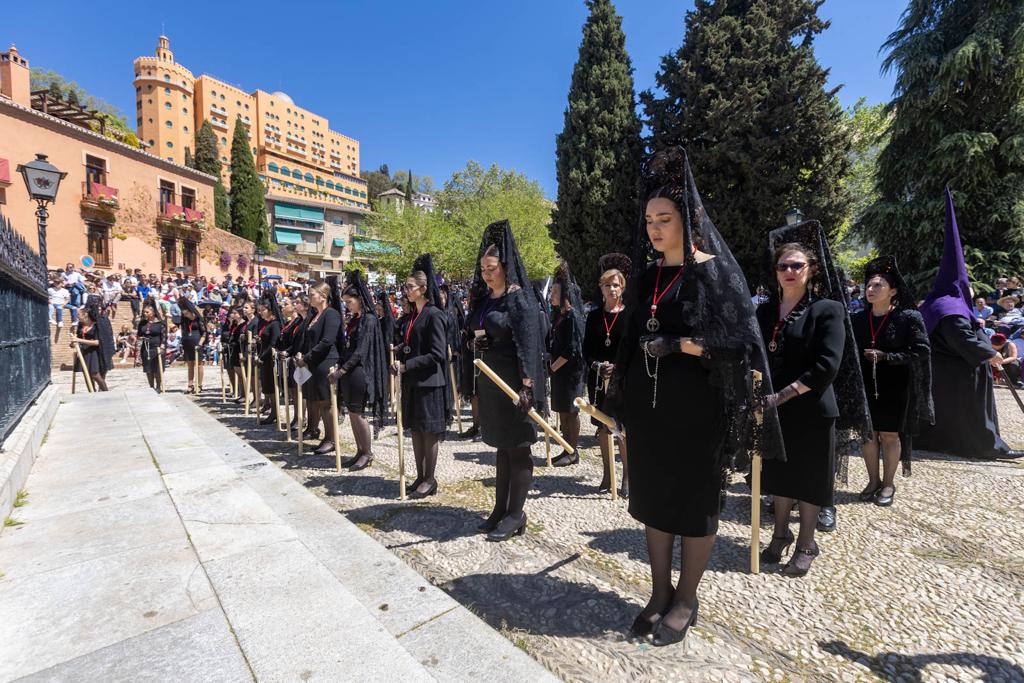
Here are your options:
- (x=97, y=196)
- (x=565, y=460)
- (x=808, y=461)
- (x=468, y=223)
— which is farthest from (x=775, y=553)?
(x=468, y=223)

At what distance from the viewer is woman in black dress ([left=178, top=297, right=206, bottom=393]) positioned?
11020 mm

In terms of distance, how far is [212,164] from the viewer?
49.8 meters

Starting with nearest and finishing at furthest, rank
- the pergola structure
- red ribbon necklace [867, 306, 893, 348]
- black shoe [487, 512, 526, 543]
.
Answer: black shoe [487, 512, 526, 543]
red ribbon necklace [867, 306, 893, 348]
the pergola structure

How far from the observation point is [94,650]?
215cm

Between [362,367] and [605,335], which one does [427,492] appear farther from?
[605,335]

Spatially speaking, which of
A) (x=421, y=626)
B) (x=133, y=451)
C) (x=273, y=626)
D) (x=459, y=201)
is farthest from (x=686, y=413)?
(x=459, y=201)

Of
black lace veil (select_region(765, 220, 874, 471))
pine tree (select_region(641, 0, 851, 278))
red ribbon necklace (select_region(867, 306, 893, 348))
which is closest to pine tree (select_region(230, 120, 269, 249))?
pine tree (select_region(641, 0, 851, 278))

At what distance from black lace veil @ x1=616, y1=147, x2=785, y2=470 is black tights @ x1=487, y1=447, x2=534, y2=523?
5.69 ft

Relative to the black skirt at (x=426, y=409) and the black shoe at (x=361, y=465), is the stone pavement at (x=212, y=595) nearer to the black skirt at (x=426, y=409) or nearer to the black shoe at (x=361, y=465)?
the black skirt at (x=426, y=409)

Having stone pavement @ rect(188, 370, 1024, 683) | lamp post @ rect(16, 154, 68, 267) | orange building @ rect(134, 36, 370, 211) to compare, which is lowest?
stone pavement @ rect(188, 370, 1024, 683)

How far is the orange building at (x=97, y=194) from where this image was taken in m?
22.6

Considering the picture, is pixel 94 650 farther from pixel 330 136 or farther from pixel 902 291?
pixel 330 136

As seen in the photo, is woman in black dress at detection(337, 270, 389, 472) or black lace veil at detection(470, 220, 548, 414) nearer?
black lace veil at detection(470, 220, 548, 414)

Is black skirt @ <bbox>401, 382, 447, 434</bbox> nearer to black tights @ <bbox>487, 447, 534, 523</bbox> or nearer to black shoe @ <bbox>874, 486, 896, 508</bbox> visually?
black tights @ <bbox>487, 447, 534, 523</bbox>
